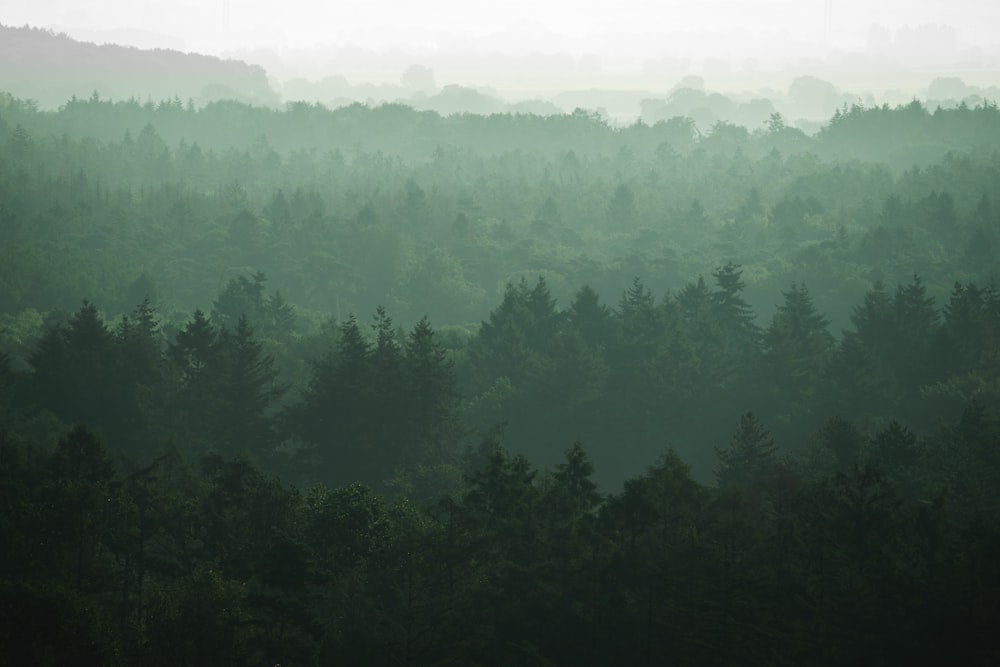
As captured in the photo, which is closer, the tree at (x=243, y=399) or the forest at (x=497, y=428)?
the forest at (x=497, y=428)

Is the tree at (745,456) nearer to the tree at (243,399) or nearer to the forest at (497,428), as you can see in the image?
the forest at (497,428)

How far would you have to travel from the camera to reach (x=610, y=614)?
43.2m

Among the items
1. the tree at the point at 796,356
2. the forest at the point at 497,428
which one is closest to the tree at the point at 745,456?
the forest at the point at 497,428

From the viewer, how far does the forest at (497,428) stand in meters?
40.8

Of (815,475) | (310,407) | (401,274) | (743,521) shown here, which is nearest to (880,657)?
(743,521)

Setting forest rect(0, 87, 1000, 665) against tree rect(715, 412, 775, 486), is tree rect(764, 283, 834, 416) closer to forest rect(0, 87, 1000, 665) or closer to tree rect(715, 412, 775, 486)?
forest rect(0, 87, 1000, 665)

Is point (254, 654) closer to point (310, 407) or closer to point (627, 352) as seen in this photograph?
point (310, 407)

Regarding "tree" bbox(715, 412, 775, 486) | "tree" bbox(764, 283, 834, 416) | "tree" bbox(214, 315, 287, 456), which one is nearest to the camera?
"tree" bbox(715, 412, 775, 486)

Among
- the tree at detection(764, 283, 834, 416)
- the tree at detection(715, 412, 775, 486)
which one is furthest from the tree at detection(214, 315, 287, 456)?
the tree at detection(764, 283, 834, 416)

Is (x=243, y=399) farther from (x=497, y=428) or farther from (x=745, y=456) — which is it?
(x=745, y=456)

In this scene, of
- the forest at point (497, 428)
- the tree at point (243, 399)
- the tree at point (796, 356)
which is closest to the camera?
the forest at point (497, 428)

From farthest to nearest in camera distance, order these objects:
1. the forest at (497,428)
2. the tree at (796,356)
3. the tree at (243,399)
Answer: the tree at (796,356) → the tree at (243,399) → the forest at (497,428)

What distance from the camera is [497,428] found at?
6962cm

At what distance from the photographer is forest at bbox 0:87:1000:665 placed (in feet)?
134
